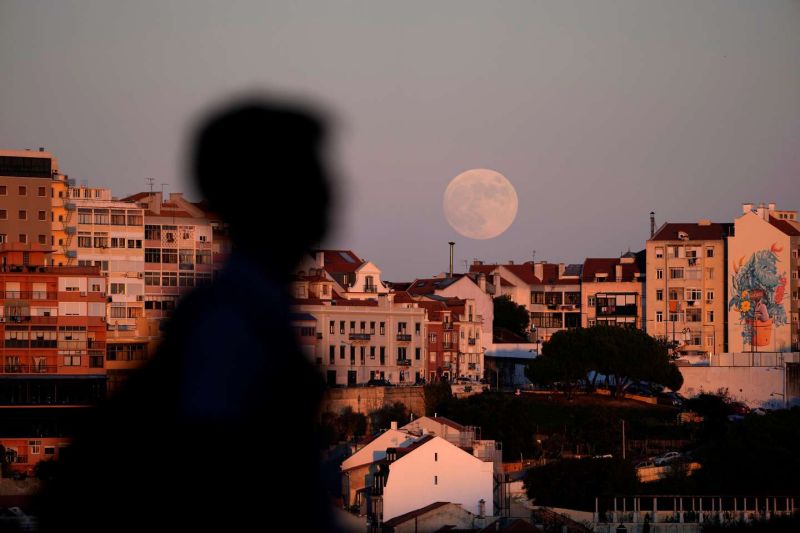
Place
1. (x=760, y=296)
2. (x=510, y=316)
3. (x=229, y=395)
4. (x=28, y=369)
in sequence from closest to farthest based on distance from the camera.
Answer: (x=229, y=395), (x=28, y=369), (x=760, y=296), (x=510, y=316)

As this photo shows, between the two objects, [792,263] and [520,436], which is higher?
[792,263]

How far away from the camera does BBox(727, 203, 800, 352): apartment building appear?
178ft

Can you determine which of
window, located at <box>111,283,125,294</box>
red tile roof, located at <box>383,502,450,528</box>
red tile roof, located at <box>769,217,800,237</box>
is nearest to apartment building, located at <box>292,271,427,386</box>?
window, located at <box>111,283,125,294</box>

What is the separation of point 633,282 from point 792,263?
6186mm

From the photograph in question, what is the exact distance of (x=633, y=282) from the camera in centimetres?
5816

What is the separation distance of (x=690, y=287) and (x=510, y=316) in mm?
6512

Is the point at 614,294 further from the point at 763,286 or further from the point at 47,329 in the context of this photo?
the point at 47,329

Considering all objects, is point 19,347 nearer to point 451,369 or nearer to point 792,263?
point 451,369

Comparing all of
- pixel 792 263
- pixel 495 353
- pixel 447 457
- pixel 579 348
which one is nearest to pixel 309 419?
pixel 447 457

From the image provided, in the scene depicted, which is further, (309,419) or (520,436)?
(520,436)

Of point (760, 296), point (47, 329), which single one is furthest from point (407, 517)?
point (760, 296)

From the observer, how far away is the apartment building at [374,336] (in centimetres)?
4350

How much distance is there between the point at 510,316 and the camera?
56969 mm

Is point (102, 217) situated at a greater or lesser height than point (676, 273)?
greater
